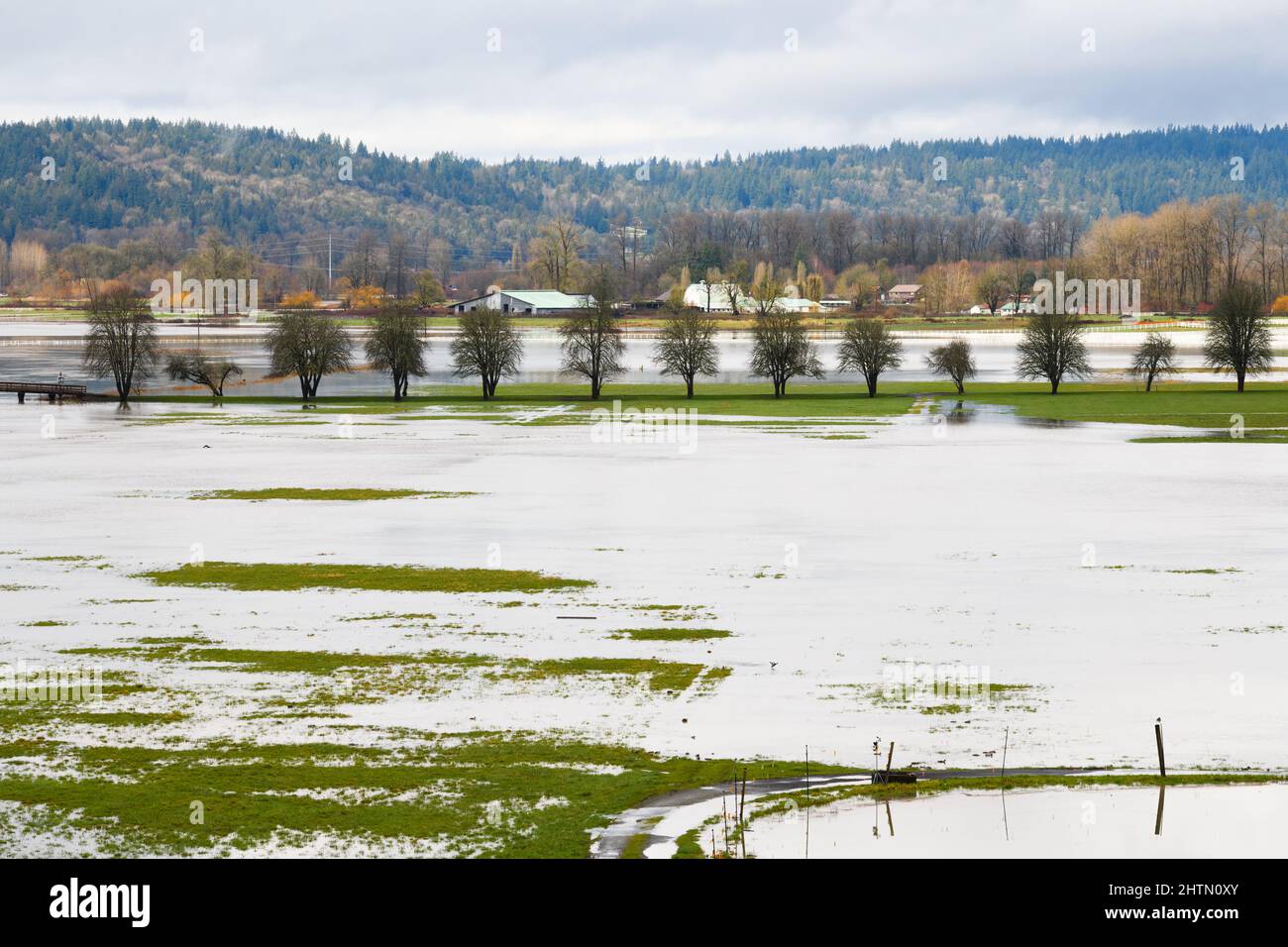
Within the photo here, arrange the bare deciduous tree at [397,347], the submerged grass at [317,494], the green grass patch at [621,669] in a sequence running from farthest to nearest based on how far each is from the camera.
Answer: the bare deciduous tree at [397,347]
the submerged grass at [317,494]
the green grass patch at [621,669]

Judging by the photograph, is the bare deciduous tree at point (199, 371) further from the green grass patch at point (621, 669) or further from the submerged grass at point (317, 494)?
the green grass patch at point (621, 669)

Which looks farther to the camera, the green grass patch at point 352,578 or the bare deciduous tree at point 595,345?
the bare deciduous tree at point 595,345

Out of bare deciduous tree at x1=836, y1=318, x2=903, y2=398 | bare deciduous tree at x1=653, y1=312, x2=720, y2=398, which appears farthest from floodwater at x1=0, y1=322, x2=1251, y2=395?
bare deciduous tree at x1=653, y1=312, x2=720, y2=398

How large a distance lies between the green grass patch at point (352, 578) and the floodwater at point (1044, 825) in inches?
749

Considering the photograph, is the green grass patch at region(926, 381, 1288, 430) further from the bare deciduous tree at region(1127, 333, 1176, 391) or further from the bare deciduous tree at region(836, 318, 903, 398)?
the bare deciduous tree at region(836, 318, 903, 398)

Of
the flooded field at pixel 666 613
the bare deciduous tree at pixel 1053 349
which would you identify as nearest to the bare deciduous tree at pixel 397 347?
the bare deciduous tree at pixel 1053 349

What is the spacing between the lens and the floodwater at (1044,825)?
67.7 ft

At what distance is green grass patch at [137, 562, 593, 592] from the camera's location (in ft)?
134

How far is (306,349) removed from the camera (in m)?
124

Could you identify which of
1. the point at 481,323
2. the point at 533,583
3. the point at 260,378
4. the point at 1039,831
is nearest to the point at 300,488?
the point at 533,583
